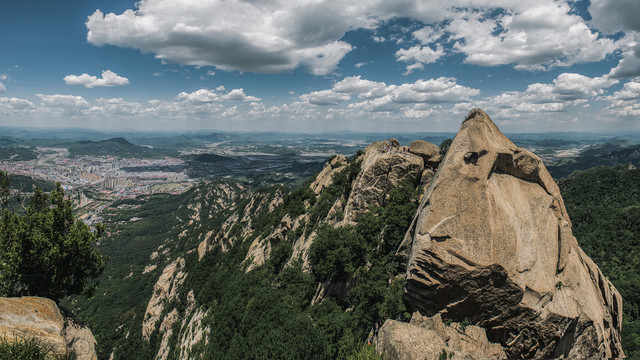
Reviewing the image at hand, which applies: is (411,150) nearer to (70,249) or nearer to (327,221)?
(327,221)

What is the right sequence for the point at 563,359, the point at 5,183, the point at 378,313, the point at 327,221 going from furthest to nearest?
the point at 327,221, the point at 5,183, the point at 378,313, the point at 563,359

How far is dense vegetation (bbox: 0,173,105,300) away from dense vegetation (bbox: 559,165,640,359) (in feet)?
252

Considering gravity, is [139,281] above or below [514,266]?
below

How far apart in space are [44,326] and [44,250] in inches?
338

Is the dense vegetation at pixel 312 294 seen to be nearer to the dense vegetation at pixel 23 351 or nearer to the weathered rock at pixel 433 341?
the weathered rock at pixel 433 341

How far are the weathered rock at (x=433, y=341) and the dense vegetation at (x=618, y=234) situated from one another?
1824 inches

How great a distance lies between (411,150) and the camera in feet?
128

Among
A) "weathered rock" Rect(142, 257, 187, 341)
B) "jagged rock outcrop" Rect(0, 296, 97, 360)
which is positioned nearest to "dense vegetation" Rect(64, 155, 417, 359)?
"weathered rock" Rect(142, 257, 187, 341)

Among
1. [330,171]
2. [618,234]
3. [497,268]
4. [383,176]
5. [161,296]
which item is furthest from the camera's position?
[618,234]

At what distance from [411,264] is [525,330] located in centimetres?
956

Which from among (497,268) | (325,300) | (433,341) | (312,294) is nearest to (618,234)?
(497,268)

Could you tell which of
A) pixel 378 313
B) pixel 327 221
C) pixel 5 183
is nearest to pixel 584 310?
pixel 378 313

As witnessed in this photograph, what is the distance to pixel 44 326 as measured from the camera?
697 inches

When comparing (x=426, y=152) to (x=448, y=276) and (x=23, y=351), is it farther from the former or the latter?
(x=23, y=351)
